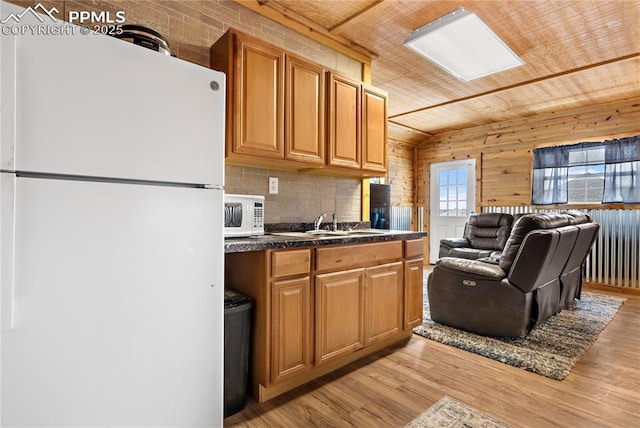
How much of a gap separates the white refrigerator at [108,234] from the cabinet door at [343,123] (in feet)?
4.15

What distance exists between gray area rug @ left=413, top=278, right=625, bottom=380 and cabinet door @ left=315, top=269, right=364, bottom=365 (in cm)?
99

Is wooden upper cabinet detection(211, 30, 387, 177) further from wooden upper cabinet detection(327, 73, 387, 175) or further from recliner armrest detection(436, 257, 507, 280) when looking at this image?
recliner armrest detection(436, 257, 507, 280)

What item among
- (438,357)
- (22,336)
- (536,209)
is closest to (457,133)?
(536,209)

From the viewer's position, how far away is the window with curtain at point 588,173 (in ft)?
15.1

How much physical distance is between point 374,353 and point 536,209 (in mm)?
4364

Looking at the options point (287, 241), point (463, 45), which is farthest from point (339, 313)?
point (463, 45)

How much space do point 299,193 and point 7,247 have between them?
1.97m

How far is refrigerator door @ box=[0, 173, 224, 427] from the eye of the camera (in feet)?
3.43

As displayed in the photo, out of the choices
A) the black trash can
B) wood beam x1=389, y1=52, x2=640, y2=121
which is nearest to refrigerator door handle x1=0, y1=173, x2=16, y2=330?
the black trash can

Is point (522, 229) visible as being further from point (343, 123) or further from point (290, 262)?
point (290, 262)

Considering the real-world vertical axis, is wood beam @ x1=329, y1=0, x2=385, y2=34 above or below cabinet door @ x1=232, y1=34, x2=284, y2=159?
above

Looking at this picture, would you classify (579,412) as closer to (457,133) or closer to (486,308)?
(486,308)

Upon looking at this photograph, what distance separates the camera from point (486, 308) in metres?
2.84

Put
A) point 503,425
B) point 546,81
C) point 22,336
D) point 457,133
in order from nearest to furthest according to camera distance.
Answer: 1. point 22,336
2. point 503,425
3. point 546,81
4. point 457,133
